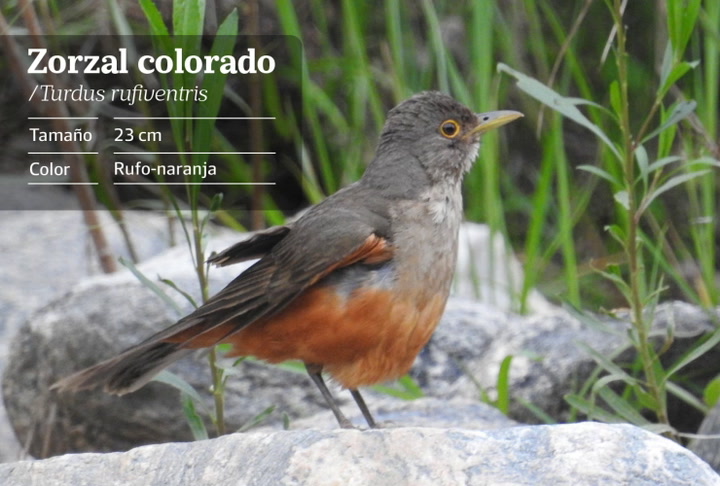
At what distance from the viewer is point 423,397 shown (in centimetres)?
453

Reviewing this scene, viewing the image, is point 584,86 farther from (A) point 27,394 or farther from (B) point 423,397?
(A) point 27,394

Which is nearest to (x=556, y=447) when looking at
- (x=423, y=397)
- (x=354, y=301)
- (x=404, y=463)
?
(x=404, y=463)

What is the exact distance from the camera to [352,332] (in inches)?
135

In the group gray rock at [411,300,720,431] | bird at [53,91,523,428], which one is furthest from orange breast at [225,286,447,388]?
gray rock at [411,300,720,431]

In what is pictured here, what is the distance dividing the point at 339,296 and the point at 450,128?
864 mm

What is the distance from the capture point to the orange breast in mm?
3418

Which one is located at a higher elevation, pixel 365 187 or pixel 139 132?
pixel 139 132

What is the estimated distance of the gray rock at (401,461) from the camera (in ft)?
8.90

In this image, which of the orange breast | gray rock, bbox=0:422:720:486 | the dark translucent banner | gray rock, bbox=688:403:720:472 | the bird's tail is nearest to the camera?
gray rock, bbox=0:422:720:486

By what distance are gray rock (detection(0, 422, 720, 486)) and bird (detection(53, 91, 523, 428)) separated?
55 centimetres

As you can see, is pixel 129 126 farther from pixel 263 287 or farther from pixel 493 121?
pixel 263 287

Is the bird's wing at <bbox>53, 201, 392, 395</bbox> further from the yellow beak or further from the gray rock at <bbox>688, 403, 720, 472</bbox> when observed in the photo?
the gray rock at <bbox>688, 403, 720, 472</bbox>

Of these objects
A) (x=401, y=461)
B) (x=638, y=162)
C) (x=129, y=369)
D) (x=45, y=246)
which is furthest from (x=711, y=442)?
(x=45, y=246)

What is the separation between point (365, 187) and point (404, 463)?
4.28ft
